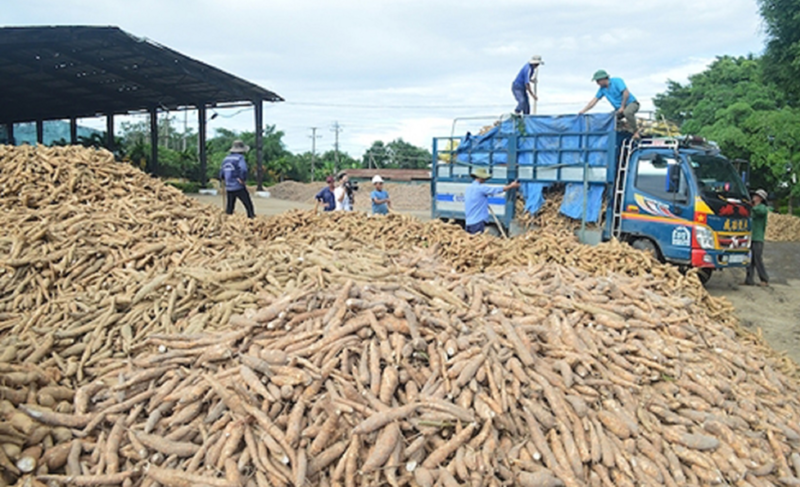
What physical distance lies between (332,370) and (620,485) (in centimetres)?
180

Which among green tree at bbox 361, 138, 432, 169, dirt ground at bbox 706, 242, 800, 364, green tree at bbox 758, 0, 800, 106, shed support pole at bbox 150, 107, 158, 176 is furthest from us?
green tree at bbox 361, 138, 432, 169

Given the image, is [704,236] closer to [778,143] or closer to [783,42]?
[783,42]

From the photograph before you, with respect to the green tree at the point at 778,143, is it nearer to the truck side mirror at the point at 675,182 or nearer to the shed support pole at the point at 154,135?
the truck side mirror at the point at 675,182

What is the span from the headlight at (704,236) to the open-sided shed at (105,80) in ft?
50.3

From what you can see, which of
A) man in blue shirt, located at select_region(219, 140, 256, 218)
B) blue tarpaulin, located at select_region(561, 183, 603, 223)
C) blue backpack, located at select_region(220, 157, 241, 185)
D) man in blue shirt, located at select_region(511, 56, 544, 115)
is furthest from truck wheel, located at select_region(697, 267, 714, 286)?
blue backpack, located at select_region(220, 157, 241, 185)

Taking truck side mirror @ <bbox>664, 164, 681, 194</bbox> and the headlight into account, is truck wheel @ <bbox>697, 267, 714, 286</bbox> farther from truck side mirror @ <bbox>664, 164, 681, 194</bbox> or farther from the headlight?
truck side mirror @ <bbox>664, 164, 681, 194</bbox>

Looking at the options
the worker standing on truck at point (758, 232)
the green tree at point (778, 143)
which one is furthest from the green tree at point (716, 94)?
the worker standing on truck at point (758, 232)

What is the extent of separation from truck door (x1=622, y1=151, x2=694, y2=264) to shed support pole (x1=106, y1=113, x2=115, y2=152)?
24.9 m

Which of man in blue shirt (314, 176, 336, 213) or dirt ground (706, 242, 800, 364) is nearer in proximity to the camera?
dirt ground (706, 242, 800, 364)

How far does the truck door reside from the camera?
8391 millimetres

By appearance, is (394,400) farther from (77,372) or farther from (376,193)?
(376,193)

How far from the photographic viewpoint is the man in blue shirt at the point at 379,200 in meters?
10.5

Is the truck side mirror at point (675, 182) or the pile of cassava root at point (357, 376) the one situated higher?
the truck side mirror at point (675, 182)

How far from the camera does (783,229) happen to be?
55.5ft
